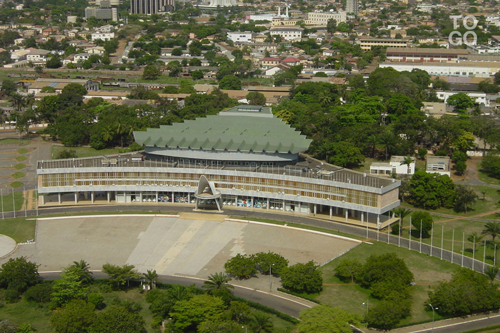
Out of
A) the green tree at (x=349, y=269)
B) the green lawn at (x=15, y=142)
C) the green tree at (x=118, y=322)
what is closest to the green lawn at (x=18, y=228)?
the green tree at (x=118, y=322)

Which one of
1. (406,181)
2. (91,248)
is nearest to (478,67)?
(406,181)

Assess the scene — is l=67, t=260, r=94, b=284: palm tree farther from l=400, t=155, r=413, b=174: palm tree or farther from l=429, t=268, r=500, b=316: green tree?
l=400, t=155, r=413, b=174: palm tree

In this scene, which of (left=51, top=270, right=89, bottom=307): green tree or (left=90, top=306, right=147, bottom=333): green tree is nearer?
(left=90, top=306, right=147, bottom=333): green tree

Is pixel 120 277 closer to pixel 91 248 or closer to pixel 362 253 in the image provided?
pixel 91 248

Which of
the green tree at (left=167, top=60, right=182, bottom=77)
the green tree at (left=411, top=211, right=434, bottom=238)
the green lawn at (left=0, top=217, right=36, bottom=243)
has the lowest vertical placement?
the green lawn at (left=0, top=217, right=36, bottom=243)

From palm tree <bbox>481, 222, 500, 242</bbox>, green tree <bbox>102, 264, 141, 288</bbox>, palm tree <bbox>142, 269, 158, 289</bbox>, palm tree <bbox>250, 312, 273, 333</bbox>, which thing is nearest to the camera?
palm tree <bbox>250, 312, 273, 333</bbox>

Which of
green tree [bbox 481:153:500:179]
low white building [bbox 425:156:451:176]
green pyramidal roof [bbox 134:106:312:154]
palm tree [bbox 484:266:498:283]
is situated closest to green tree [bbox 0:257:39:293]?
green pyramidal roof [bbox 134:106:312:154]
